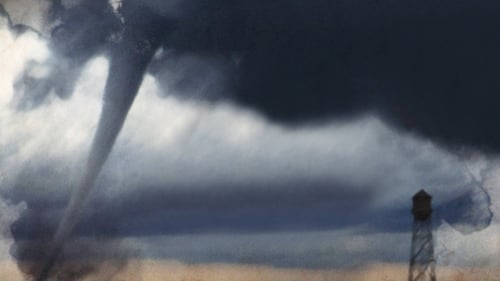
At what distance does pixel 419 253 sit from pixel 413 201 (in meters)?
8.80

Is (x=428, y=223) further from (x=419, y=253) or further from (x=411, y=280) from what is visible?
(x=411, y=280)

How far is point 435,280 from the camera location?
72.2m

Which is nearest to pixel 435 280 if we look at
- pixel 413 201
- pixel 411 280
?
pixel 411 280

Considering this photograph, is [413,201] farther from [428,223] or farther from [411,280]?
[411,280]

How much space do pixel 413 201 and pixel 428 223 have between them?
4344 millimetres

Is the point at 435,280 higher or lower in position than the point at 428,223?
lower

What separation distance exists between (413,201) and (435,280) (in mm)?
13276

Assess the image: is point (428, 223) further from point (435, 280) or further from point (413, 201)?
point (435, 280)

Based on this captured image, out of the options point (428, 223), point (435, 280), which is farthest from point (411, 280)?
point (428, 223)

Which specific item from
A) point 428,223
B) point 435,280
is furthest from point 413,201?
point 435,280

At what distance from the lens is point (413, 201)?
7519cm

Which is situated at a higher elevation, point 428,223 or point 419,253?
point 428,223

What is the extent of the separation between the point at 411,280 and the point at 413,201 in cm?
1396

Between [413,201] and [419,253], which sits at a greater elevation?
Result: [413,201]
